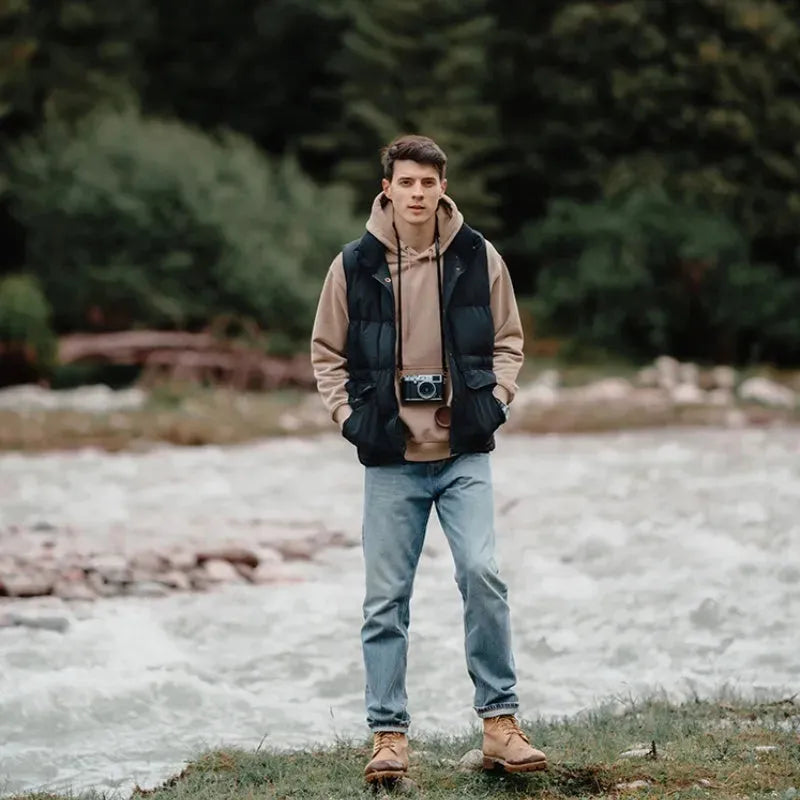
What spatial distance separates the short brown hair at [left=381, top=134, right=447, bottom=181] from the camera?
4707 mm

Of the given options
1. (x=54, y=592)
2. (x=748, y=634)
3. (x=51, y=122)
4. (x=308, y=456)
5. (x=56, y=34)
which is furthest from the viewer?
(x=56, y=34)

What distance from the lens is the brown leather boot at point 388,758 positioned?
177 inches

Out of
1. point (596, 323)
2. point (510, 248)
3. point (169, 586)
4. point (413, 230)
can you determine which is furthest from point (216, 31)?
point (413, 230)

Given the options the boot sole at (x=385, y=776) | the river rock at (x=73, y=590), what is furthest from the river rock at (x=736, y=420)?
the boot sole at (x=385, y=776)

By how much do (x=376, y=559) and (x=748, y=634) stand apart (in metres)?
2.79

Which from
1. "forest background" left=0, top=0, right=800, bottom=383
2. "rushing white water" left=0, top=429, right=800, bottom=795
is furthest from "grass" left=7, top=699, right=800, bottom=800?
"forest background" left=0, top=0, right=800, bottom=383

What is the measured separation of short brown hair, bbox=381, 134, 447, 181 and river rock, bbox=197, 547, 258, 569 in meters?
4.62

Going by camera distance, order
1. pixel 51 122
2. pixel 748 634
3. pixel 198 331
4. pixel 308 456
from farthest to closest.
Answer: pixel 51 122 < pixel 198 331 < pixel 308 456 < pixel 748 634

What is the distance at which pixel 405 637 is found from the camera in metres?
4.80

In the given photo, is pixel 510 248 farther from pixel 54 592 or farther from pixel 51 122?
pixel 54 592

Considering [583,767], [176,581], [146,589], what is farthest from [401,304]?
[176,581]

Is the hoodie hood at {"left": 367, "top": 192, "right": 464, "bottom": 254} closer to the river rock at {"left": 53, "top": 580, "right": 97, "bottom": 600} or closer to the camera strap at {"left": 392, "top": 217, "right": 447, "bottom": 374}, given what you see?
the camera strap at {"left": 392, "top": 217, "right": 447, "bottom": 374}

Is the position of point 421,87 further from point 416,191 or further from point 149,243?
point 416,191

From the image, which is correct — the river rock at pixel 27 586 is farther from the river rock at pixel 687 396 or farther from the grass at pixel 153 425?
the river rock at pixel 687 396
